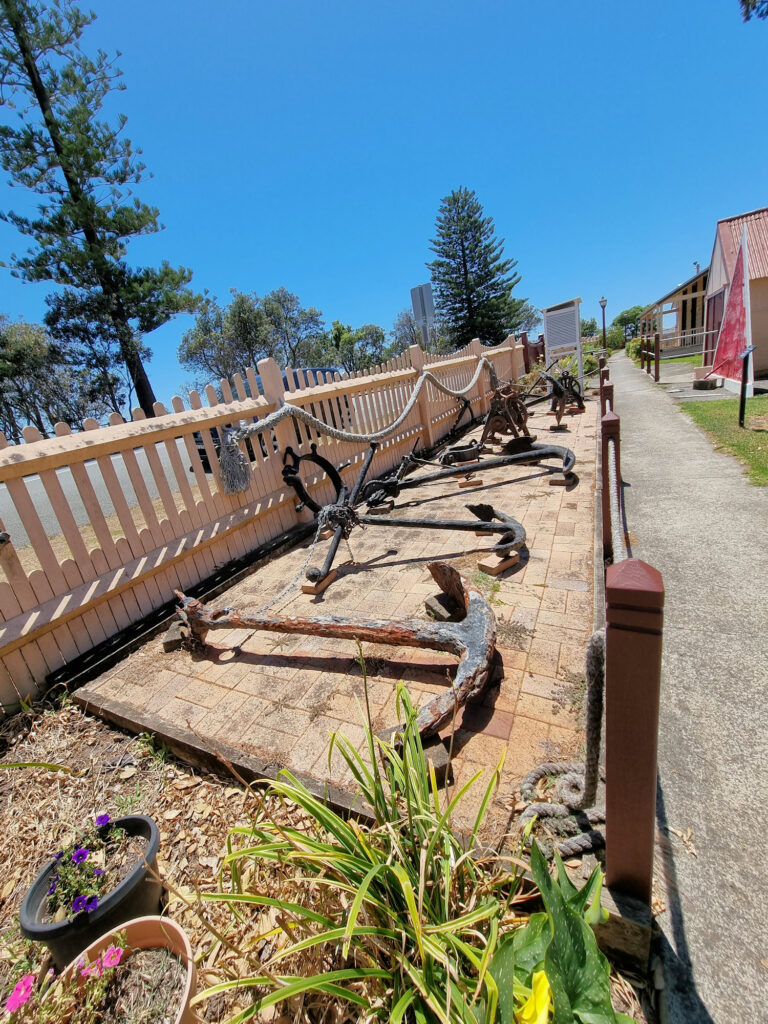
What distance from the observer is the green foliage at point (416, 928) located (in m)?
0.89

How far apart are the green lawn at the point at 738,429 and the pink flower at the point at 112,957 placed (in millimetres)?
5686

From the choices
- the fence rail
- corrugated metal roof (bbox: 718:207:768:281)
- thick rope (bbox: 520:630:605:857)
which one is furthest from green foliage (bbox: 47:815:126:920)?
corrugated metal roof (bbox: 718:207:768:281)

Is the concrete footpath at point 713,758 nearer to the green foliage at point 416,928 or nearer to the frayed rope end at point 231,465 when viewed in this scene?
the green foliage at point 416,928

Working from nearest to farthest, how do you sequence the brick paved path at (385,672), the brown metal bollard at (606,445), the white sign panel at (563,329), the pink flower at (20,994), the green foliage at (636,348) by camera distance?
the pink flower at (20,994) < the brick paved path at (385,672) < the brown metal bollard at (606,445) < the white sign panel at (563,329) < the green foliage at (636,348)

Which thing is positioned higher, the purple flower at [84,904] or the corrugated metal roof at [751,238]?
the corrugated metal roof at [751,238]

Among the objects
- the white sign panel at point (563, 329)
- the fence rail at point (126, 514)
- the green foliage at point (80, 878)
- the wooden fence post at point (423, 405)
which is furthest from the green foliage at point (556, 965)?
the white sign panel at point (563, 329)

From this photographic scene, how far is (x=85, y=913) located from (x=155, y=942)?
25cm

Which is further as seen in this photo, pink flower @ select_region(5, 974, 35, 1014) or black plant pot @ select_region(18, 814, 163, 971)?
black plant pot @ select_region(18, 814, 163, 971)

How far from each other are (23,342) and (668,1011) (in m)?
28.1

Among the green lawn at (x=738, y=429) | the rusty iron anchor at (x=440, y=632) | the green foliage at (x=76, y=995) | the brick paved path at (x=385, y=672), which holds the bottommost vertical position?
the green lawn at (x=738, y=429)

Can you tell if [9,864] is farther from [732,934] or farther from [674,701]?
[674,701]

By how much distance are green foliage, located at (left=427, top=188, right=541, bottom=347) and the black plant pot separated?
114 feet

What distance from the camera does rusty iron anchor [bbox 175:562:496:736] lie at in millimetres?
1667

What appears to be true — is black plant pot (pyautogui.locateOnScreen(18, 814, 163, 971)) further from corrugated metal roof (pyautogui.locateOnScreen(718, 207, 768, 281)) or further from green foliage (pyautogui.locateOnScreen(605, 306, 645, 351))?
green foliage (pyautogui.locateOnScreen(605, 306, 645, 351))
